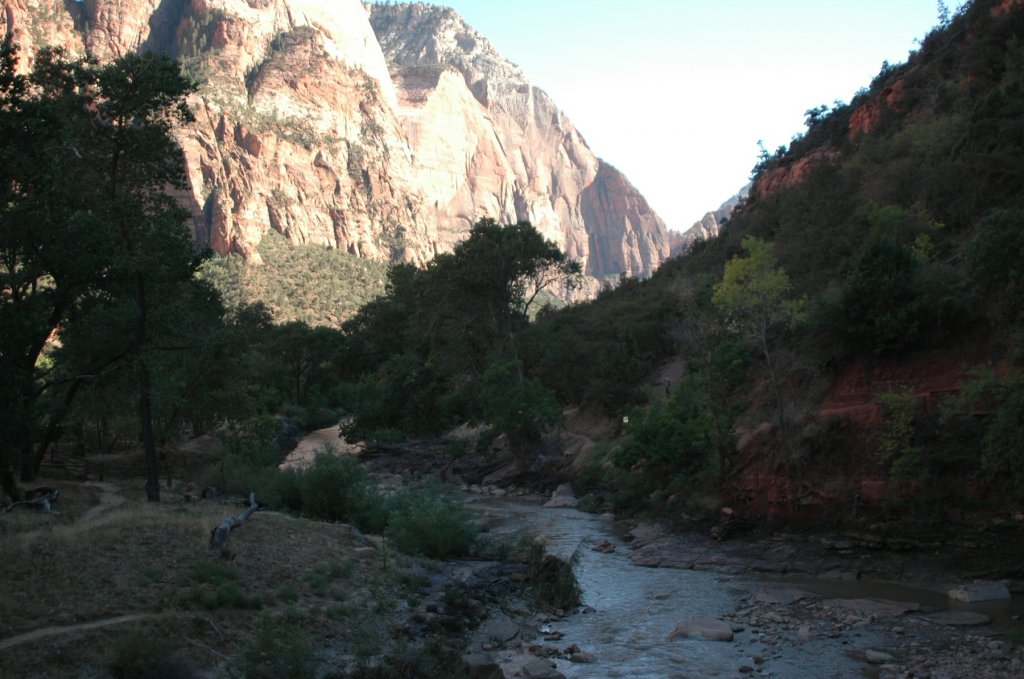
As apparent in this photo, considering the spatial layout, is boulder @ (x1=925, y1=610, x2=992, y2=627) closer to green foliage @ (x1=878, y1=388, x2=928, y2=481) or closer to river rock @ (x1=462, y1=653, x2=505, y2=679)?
green foliage @ (x1=878, y1=388, x2=928, y2=481)

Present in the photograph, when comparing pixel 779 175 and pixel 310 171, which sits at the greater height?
pixel 310 171

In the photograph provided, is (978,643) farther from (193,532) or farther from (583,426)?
(583,426)

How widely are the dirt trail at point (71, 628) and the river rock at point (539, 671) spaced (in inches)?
201

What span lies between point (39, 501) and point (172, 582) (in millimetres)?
7496

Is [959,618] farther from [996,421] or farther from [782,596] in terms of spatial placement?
[996,421]

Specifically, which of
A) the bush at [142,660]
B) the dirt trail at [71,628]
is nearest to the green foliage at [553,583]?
the dirt trail at [71,628]

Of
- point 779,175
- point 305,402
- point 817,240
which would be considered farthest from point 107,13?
point 817,240

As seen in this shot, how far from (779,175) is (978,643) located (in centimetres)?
4793

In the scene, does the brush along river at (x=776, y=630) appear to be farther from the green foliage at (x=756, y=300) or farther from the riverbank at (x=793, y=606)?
the green foliage at (x=756, y=300)

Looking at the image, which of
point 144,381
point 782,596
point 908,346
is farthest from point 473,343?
point 782,596

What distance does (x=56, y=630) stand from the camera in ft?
29.6

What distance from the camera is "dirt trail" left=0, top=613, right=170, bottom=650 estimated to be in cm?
856

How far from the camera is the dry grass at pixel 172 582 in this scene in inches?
360

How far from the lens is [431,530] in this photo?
1856 cm
